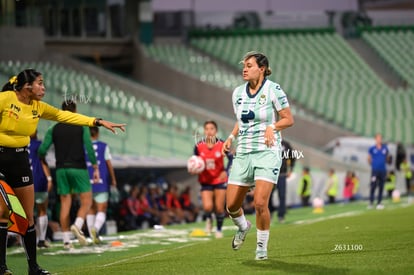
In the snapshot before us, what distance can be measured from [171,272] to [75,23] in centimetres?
3288

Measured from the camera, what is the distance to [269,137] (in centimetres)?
1213

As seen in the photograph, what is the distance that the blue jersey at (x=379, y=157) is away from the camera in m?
28.1

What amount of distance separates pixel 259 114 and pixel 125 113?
22126 mm

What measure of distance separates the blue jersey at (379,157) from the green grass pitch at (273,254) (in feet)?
24.7

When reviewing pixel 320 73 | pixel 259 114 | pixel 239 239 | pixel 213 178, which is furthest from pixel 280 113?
pixel 320 73

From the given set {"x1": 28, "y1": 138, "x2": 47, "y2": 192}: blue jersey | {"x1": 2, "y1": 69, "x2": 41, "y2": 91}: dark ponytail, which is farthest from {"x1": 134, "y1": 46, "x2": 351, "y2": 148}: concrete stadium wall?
{"x1": 2, "y1": 69, "x2": 41, "y2": 91}: dark ponytail

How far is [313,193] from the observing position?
3431 centimetres

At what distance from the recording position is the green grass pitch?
39.2ft

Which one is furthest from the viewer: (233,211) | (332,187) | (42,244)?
(332,187)

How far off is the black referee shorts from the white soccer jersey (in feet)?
8.25

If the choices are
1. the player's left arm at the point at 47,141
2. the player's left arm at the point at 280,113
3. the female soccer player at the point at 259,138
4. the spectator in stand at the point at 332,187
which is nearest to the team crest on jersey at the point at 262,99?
the female soccer player at the point at 259,138

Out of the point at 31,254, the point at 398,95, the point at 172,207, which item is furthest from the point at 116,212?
the point at 398,95

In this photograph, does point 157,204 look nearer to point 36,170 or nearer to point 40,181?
point 40,181

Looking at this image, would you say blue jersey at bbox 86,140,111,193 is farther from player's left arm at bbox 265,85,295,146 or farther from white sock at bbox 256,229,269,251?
player's left arm at bbox 265,85,295,146
